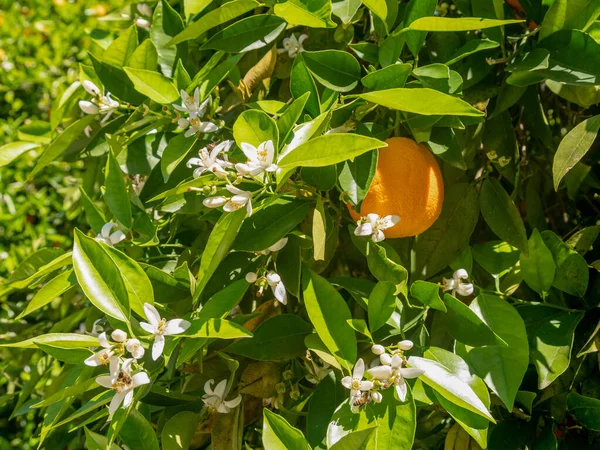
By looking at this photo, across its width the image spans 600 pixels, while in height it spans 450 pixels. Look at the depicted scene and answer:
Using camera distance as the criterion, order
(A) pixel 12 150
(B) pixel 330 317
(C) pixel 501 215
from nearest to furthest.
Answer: (B) pixel 330 317, (C) pixel 501 215, (A) pixel 12 150

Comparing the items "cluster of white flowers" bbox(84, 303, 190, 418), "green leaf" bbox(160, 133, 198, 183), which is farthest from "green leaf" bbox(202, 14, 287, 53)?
"cluster of white flowers" bbox(84, 303, 190, 418)

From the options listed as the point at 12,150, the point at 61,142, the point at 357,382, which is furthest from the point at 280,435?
the point at 12,150

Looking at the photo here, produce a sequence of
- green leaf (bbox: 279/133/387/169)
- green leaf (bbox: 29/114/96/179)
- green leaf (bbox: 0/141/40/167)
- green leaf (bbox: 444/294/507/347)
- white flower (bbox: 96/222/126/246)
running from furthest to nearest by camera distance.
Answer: green leaf (bbox: 0/141/40/167)
green leaf (bbox: 29/114/96/179)
white flower (bbox: 96/222/126/246)
green leaf (bbox: 444/294/507/347)
green leaf (bbox: 279/133/387/169)

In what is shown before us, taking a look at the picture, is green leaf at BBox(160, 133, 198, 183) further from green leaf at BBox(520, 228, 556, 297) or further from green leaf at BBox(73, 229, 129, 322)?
green leaf at BBox(520, 228, 556, 297)

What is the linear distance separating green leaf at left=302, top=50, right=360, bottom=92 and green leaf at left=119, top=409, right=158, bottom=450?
0.41 metres

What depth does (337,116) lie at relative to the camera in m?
0.70

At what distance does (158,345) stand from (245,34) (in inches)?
14.2

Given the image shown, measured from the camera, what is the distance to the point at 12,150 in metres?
1.03

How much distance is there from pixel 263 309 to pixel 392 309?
0.24 metres

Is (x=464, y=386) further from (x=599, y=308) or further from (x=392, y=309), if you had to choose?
(x=599, y=308)

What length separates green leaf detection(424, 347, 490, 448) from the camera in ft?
2.02

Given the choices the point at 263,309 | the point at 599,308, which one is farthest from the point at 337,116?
the point at 599,308

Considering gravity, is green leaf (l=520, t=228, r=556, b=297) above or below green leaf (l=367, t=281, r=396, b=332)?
below

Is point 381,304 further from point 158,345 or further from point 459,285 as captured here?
point 158,345
